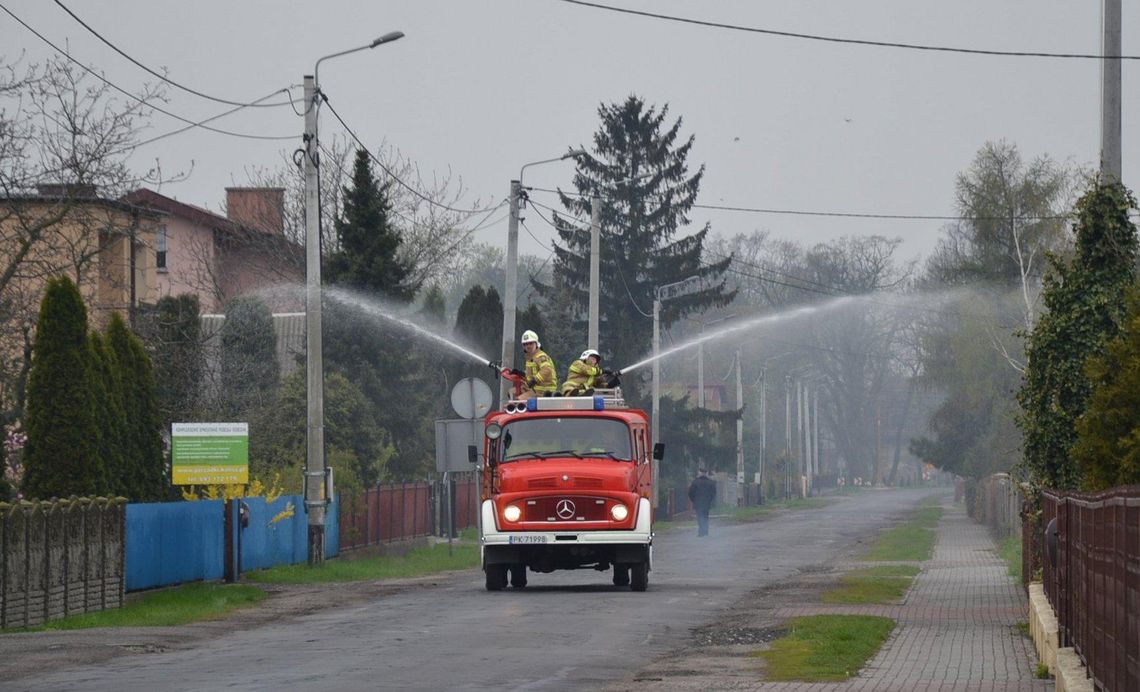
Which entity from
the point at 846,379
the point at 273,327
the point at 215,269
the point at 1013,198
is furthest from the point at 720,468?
the point at 846,379

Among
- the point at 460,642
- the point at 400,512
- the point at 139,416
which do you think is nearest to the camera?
the point at 460,642

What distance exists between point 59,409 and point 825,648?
39.8 ft

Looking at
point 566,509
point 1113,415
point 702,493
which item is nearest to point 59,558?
point 566,509

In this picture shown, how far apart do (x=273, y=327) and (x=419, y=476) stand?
22.4ft

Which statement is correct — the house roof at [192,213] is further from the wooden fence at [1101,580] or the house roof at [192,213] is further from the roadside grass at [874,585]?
the wooden fence at [1101,580]

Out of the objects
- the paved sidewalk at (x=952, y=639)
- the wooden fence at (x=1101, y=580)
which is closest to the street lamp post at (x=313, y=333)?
the paved sidewalk at (x=952, y=639)

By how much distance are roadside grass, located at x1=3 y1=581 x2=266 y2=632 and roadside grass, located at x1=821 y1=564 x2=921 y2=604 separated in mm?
8023

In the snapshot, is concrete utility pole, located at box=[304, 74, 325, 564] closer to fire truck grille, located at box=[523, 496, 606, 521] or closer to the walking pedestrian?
fire truck grille, located at box=[523, 496, 606, 521]

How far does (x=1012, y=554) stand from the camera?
39.4 meters

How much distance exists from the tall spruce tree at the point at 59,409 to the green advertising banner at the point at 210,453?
11.5ft

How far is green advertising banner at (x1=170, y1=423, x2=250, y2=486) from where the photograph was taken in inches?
1164

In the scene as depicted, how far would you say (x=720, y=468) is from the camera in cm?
8506

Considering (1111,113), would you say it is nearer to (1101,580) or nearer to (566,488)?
(566,488)

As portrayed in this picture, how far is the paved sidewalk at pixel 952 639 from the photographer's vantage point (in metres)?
15.4
